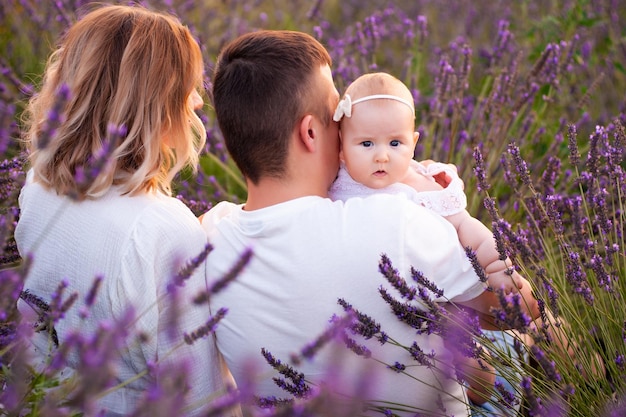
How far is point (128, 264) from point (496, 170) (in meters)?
1.88

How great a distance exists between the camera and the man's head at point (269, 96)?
1.92 metres

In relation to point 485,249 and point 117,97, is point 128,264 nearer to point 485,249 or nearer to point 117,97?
point 117,97

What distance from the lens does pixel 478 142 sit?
3010mm

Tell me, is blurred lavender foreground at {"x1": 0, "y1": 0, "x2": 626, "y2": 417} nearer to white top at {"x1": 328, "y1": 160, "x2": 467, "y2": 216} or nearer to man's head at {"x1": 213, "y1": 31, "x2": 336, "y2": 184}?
white top at {"x1": 328, "y1": 160, "x2": 467, "y2": 216}

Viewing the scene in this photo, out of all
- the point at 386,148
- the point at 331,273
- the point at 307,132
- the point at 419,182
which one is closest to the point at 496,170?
the point at 419,182

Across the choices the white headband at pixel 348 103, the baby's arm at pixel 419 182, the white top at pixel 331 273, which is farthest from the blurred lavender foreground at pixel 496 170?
the white headband at pixel 348 103

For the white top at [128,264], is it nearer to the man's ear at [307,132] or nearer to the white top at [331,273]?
the white top at [331,273]

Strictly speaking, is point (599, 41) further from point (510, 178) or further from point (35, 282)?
point (35, 282)

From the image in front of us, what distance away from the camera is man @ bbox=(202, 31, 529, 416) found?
179 cm

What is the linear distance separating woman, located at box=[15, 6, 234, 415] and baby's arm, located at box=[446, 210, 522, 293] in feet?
2.30

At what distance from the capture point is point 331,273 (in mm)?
1788

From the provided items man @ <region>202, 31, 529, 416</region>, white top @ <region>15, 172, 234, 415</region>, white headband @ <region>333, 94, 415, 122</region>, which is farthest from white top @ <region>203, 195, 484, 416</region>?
white headband @ <region>333, 94, 415, 122</region>

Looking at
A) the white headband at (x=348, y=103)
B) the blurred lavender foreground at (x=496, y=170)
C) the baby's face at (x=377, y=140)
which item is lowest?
the blurred lavender foreground at (x=496, y=170)

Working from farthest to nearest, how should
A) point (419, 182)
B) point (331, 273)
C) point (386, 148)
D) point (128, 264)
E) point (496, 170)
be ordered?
point (496, 170), point (419, 182), point (386, 148), point (128, 264), point (331, 273)
